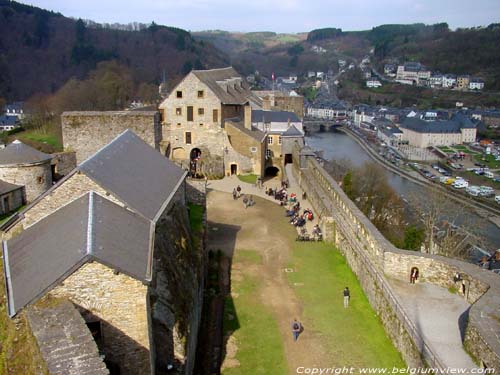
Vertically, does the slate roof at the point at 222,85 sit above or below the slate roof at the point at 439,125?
above

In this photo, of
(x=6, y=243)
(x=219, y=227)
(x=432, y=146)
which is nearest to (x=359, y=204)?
(x=219, y=227)

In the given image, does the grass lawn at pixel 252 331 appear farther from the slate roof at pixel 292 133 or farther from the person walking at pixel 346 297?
the slate roof at pixel 292 133

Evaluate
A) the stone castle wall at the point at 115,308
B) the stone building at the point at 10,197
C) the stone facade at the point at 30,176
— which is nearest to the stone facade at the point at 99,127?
the stone facade at the point at 30,176

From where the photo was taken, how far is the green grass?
112ft

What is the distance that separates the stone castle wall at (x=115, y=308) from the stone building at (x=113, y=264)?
0.02 m

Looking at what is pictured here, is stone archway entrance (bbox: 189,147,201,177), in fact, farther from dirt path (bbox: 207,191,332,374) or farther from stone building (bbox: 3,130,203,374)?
stone building (bbox: 3,130,203,374)

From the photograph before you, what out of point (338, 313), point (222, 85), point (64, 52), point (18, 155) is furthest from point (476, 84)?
point (18, 155)

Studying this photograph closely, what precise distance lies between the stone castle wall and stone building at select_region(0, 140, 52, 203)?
13.3 metres

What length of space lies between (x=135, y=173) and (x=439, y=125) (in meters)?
88.9

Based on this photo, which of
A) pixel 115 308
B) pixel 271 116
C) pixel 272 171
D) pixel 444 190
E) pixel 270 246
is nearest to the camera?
pixel 115 308

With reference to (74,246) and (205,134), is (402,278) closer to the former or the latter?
(74,246)

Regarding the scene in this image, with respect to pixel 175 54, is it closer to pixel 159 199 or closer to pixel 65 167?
pixel 65 167

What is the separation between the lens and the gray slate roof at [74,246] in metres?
8.85

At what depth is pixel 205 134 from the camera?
3559cm
